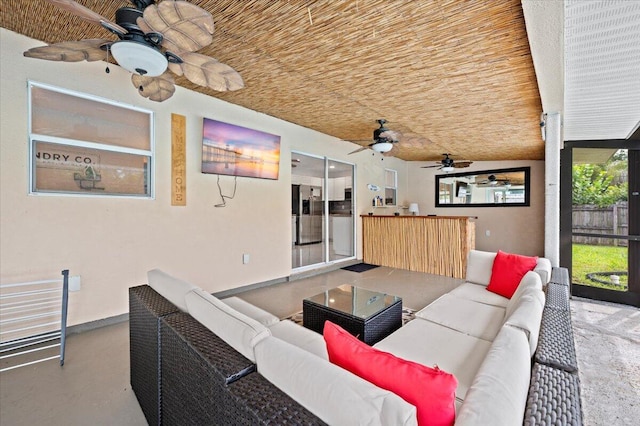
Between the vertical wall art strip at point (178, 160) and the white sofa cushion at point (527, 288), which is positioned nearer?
the white sofa cushion at point (527, 288)

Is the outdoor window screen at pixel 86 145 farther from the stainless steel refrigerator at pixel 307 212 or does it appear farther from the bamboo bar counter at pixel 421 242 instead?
the bamboo bar counter at pixel 421 242

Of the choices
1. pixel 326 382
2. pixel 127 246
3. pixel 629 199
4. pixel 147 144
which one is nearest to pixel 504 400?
pixel 326 382

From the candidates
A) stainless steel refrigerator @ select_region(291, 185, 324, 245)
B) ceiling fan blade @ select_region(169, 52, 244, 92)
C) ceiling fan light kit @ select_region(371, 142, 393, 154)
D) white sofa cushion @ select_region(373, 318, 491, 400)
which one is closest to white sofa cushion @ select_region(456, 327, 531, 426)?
white sofa cushion @ select_region(373, 318, 491, 400)

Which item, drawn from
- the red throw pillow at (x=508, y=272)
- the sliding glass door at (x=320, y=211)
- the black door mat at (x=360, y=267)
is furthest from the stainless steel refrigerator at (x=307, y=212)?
the red throw pillow at (x=508, y=272)

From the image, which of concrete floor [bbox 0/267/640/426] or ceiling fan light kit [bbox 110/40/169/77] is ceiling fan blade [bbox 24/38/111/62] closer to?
ceiling fan light kit [bbox 110/40/169/77]

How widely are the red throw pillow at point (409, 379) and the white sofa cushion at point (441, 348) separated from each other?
0.71m

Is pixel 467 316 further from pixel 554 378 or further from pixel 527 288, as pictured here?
pixel 554 378

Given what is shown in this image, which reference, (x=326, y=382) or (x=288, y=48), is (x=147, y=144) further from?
(x=326, y=382)

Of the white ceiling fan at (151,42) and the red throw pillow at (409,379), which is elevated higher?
the white ceiling fan at (151,42)

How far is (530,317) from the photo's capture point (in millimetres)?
1380

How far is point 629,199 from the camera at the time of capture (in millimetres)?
3650

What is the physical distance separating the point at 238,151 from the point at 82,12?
2.56 meters

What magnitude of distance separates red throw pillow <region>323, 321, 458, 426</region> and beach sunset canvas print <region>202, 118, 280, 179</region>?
10.9ft

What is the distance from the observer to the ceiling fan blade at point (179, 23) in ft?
4.70
